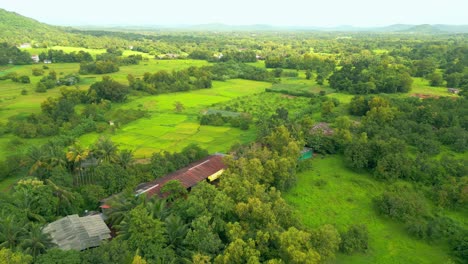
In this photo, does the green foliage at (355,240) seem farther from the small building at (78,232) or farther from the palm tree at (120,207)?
the small building at (78,232)

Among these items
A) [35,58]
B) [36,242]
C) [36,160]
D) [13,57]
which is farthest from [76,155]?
[35,58]

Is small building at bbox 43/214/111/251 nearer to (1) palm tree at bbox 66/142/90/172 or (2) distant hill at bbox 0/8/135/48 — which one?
(1) palm tree at bbox 66/142/90/172

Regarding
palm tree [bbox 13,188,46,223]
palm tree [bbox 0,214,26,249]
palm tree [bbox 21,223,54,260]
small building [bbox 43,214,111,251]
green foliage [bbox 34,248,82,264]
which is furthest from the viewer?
palm tree [bbox 13,188,46,223]

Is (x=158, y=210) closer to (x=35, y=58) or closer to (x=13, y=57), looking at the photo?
(x=13, y=57)

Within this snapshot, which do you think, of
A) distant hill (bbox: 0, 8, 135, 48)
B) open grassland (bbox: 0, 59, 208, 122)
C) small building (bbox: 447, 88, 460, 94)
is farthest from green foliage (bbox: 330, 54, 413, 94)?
distant hill (bbox: 0, 8, 135, 48)

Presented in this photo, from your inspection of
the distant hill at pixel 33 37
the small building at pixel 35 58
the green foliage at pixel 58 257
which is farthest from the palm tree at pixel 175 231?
the distant hill at pixel 33 37

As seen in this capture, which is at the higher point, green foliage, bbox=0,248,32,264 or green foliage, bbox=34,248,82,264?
green foliage, bbox=0,248,32,264

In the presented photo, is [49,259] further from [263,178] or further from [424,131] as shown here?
[424,131]
